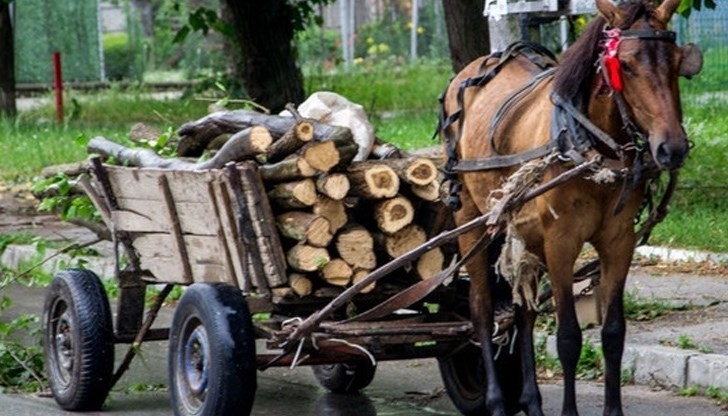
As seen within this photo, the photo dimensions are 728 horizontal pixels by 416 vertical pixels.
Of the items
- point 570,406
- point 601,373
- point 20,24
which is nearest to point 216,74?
point 20,24

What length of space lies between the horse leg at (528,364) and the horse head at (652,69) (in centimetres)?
137

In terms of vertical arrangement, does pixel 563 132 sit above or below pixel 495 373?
above

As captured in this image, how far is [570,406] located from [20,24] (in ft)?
90.4

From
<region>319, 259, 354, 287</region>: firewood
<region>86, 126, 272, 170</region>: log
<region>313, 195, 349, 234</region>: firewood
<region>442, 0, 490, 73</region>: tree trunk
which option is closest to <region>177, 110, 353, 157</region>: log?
<region>86, 126, 272, 170</region>: log

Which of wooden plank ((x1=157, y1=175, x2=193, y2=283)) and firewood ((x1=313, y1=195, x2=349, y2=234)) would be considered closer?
firewood ((x1=313, y1=195, x2=349, y2=234))

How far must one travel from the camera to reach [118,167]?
7703 mm

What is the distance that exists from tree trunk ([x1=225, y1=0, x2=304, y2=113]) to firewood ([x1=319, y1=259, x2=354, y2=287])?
38.2 ft

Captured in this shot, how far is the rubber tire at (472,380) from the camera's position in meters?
7.41

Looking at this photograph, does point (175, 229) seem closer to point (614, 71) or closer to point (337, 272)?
point (337, 272)

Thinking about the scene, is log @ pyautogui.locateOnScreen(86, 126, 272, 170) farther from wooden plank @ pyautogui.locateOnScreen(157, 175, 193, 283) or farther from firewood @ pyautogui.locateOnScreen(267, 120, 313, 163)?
wooden plank @ pyautogui.locateOnScreen(157, 175, 193, 283)

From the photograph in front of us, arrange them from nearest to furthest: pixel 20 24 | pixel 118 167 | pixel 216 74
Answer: pixel 118 167 → pixel 216 74 → pixel 20 24

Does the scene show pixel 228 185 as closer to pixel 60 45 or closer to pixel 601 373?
pixel 601 373

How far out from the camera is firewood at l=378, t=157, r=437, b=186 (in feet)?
23.2

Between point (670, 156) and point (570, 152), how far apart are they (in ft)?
1.72
